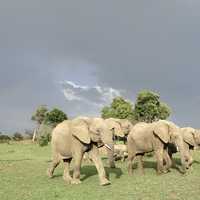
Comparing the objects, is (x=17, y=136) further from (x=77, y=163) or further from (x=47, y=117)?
(x=77, y=163)

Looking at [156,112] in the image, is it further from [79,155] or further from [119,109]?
[79,155]

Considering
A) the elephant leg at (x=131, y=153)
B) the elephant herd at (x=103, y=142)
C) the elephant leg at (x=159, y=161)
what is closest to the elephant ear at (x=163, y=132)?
the elephant herd at (x=103, y=142)

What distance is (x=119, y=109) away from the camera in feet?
237

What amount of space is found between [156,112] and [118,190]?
53.8 m

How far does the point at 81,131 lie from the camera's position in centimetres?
2011

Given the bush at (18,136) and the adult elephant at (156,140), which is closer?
the adult elephant at (156,140)

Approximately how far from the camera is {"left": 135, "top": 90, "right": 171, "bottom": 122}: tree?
70562 mm

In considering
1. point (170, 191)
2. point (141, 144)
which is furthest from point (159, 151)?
point (170, 191)

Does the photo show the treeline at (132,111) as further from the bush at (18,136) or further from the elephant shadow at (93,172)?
the elephant shadow at (93,172)

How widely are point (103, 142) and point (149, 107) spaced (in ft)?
169

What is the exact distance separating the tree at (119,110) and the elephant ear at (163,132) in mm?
46783

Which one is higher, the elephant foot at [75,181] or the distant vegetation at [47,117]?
the distant vegetation at [47,117]

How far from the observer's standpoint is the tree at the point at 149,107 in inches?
2778

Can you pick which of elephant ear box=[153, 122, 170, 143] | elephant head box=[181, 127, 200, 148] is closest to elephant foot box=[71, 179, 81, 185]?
elephant ear box=[153, 122, 170, 143]
